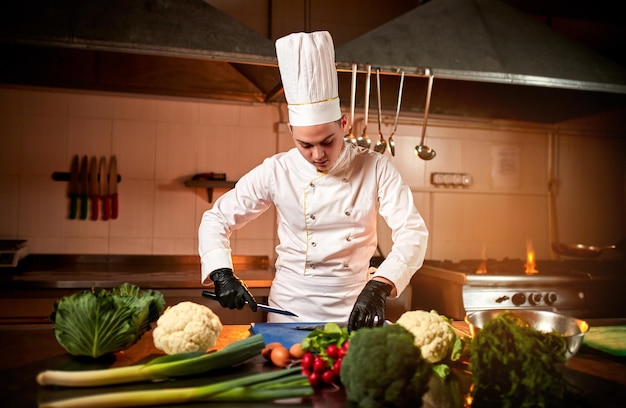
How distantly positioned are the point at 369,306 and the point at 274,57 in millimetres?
1449

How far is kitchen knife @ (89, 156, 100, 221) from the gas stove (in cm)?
213

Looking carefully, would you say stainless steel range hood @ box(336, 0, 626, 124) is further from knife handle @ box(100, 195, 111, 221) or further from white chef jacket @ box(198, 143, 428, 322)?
knife handle @ box(100, 195, 111, 221)

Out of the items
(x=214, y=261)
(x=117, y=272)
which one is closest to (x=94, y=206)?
(x=117, y=272)

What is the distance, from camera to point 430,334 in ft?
4.86

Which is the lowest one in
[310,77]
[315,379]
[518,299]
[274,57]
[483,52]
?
[518,299]

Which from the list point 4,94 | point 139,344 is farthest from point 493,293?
point 4,94

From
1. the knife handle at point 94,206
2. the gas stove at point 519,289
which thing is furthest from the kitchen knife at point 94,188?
the gas stove at point 519,289

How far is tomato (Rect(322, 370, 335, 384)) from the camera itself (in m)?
1.36

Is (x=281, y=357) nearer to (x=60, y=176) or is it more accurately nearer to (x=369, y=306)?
(x=369, y=306)

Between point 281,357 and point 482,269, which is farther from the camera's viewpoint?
point 482,269

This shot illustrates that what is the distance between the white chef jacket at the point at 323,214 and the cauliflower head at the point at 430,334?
85cm

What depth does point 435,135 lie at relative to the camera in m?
4.36

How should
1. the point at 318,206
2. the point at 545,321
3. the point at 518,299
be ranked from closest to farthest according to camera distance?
the point at 545,321 < the point at 318,206 < the point at 518,299

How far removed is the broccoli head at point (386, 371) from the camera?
1184mm
